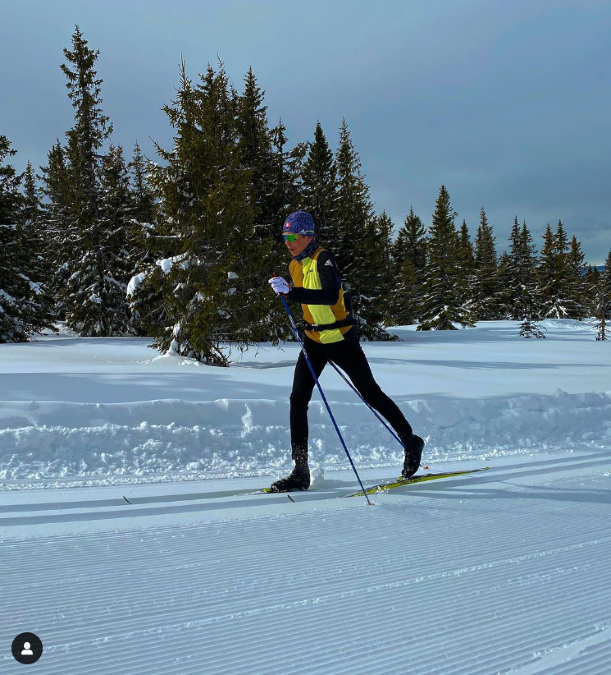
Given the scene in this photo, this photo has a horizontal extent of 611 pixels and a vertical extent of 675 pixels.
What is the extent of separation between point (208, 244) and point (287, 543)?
34.7 ft

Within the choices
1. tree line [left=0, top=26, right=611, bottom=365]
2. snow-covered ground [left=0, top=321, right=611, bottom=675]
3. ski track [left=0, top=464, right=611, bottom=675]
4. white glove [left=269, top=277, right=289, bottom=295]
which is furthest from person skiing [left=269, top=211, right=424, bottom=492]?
tree line [left=0, top=26, right=611, bottom=365]

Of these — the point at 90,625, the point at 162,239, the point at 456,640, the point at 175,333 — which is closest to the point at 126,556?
the point at 90,625

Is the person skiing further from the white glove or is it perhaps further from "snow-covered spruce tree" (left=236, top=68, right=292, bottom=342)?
"snow-covered spruce tree" (left=236, top=68, right=292, bottom=342)

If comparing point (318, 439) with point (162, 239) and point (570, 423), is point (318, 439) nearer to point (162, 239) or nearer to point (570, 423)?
point (570, 423)

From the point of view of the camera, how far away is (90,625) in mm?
1996

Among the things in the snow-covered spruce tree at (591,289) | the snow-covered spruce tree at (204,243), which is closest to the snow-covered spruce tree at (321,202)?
the snow-covered spruce tree at (204,243)

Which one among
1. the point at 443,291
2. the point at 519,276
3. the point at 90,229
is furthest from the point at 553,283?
the point at 90,229

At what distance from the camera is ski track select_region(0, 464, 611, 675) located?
6.01ft

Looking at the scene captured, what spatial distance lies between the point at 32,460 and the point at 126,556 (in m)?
2.24

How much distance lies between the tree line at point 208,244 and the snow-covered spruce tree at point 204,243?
36 millimetres

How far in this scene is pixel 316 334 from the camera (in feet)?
13.0

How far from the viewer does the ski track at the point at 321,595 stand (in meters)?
1.83

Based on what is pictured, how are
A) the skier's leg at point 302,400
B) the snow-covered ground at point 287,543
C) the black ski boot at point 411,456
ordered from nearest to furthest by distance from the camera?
1. the snow-covered ground at point 287,543
2. the skier's leg at point 302,400
3. the black ski boot at point 411,456

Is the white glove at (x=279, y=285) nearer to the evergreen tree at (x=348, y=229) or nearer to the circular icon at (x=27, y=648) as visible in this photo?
the circular icon at (x=27, y=648)
